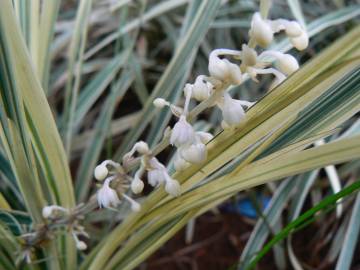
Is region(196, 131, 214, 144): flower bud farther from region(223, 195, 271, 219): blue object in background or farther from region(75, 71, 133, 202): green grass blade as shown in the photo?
region(223, 195, 271, 219): blue object in background

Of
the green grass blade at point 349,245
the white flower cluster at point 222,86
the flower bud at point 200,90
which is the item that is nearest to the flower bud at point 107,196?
the white flower cluster at point 222,86

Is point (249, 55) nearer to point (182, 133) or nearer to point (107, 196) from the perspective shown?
point (182, 133)

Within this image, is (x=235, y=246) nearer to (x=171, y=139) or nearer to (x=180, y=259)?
(x=180, y=259)

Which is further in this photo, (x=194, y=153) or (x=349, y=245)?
(x=349, y=245)

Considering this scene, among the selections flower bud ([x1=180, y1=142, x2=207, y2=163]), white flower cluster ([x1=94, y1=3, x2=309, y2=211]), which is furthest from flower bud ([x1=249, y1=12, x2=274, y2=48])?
flower bud ([x1=180, y1=142, x2=207, y2=163])

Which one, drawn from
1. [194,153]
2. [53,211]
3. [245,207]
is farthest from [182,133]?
[245,207]

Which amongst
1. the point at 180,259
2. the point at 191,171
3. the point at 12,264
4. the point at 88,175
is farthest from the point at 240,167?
the point at 180,259
